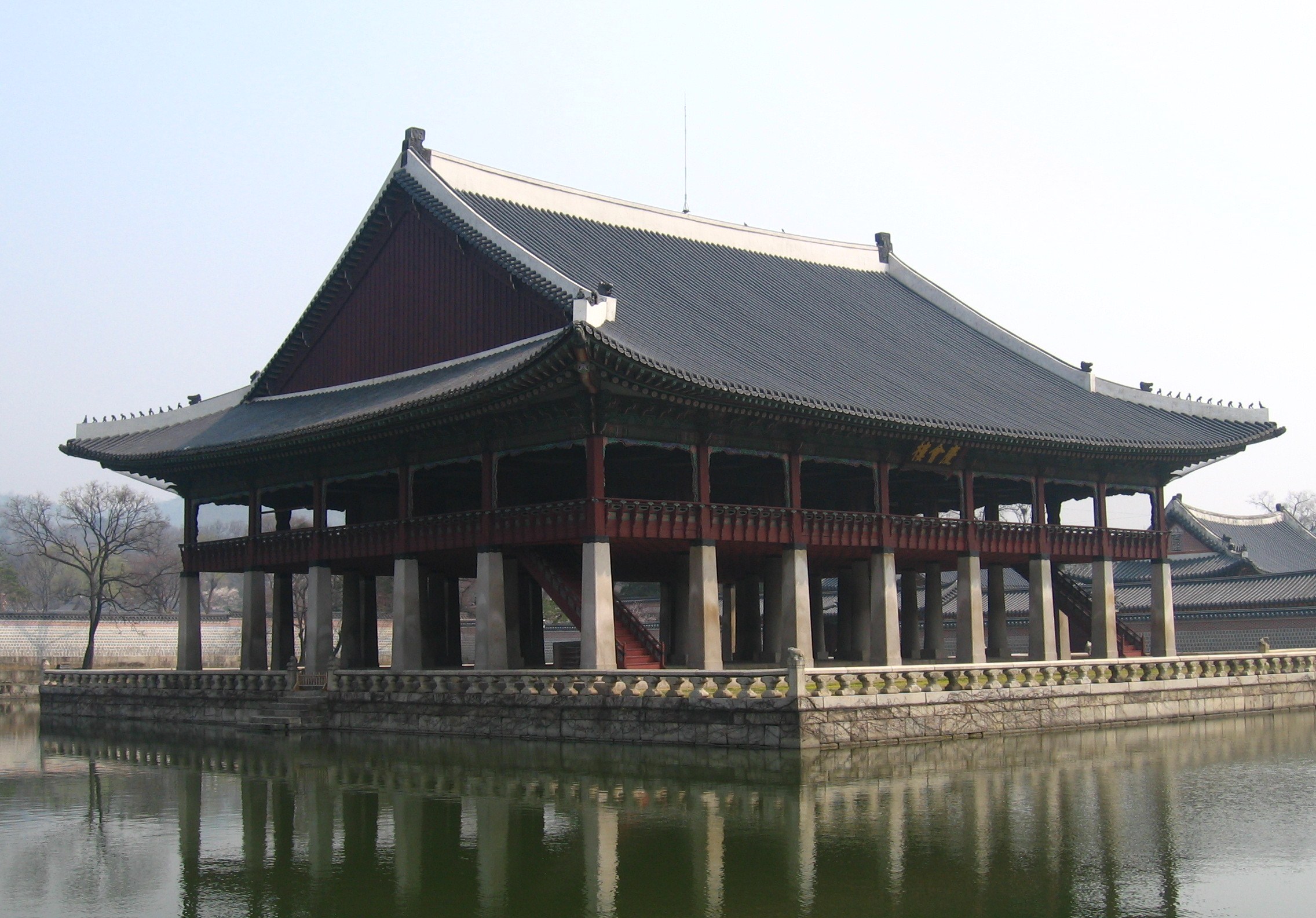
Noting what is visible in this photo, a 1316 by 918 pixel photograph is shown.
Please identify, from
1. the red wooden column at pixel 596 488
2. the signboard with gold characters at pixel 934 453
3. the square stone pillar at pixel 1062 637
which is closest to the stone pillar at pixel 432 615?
the red wooden column at pixel 596 488

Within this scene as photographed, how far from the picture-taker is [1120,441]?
4156 cm

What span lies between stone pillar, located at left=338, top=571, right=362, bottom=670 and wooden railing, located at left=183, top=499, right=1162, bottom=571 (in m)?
2.83

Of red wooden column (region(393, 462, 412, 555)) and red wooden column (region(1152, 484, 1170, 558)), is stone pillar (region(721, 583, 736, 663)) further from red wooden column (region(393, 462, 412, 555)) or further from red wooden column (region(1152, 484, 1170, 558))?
red wooden column (region(393, 462, 412, 555))

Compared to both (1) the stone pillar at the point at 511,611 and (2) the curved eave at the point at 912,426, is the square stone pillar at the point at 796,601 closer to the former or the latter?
(2) the curved eave at the point at 912,426

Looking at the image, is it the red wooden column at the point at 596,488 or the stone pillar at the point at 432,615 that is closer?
the red wooden column at the point at 596,488

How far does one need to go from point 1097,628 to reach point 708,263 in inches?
689

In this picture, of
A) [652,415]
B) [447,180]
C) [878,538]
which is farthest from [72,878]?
[447,180]

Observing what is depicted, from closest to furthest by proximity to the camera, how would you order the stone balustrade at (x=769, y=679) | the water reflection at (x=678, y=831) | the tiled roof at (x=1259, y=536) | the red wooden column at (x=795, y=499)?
the water reflection at (x=678, y=831), the stone balustrade at (x=769, y=679), the red wooden column at (x=795, y=499), the tiled roof at (x=1259, y=536)

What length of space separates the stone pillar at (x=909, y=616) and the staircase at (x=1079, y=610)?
11.9ft

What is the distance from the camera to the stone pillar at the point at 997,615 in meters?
46.6

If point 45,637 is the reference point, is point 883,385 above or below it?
above

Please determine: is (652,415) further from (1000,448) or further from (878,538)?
(1000,448)

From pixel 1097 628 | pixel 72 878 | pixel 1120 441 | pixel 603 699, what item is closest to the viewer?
pixel 72 878

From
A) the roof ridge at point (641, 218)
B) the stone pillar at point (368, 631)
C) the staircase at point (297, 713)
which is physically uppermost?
the roof ridge at point (641, 218)
